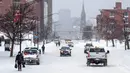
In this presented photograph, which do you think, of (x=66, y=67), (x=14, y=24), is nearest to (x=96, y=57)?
(x=66, y=67)

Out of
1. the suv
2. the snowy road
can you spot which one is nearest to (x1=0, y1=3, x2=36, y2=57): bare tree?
the snowy road

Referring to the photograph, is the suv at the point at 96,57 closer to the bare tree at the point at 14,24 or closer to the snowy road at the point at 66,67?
the snowy road at the point at 66,67

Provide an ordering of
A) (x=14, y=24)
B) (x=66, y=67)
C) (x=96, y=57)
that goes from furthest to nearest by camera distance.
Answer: (x=14, y=24) → (x=96, y=57) → (x=66, y=67)

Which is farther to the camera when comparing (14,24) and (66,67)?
(14,24)

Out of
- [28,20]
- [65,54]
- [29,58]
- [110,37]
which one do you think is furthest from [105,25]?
[29,58]

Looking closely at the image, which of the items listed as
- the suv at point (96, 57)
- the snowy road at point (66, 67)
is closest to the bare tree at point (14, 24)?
the snowy road at point (66, 67)

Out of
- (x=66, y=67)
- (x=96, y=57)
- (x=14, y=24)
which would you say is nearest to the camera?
(x=66, y=67)

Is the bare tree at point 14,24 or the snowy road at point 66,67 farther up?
the bare tree at point 14,24

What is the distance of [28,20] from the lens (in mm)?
54406

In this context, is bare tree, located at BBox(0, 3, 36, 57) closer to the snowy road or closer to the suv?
the snowy road

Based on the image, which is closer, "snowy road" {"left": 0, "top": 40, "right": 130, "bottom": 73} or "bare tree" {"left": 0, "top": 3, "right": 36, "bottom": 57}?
"snowy road" {"left": 0, "top": 40, "right": 130, "bottom": 73}

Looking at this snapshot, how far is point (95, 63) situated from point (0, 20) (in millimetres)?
17197

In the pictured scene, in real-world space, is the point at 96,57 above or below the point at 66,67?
above

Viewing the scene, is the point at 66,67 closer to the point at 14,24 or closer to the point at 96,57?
the point at 96,57
